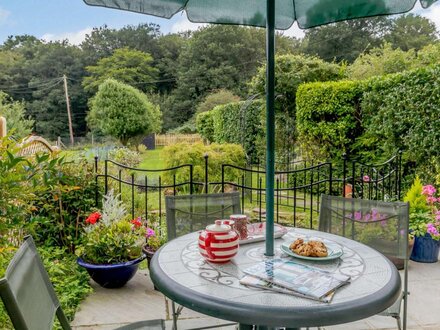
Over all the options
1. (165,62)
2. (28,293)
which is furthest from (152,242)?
(165,62)

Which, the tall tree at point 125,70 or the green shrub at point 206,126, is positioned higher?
the tall tree at point 125,70

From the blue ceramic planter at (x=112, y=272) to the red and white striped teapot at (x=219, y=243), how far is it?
153 centimetres

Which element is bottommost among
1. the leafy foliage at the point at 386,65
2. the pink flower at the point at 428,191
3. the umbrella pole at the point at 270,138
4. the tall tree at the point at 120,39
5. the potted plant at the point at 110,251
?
the potted plant at the point at 110,251

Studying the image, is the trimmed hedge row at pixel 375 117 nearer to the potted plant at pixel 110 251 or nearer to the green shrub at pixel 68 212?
the potted plant at pixel 110 251

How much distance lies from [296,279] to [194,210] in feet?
3.10

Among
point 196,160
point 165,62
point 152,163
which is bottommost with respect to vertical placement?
point 152,163

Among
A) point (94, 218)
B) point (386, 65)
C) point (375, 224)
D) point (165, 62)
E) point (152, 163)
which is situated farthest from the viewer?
point (165, 62)

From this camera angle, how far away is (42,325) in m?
1.08

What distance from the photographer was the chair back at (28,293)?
919 millimetres

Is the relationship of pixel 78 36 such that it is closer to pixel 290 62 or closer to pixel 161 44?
pixel 161 44

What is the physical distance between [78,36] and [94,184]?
92.8 ft

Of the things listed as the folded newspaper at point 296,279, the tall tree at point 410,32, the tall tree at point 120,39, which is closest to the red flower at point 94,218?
the folded newspaper at point 296,279

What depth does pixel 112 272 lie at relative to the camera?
270cm

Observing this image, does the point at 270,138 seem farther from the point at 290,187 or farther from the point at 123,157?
the point at 123,157
